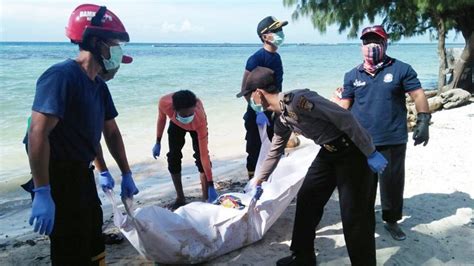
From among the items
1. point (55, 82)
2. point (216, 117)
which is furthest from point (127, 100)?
point (55, 82)

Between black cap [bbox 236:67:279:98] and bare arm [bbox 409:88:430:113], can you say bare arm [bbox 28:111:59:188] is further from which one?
bare arm [bbox 409:88:430:113]

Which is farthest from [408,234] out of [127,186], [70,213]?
[70,213]

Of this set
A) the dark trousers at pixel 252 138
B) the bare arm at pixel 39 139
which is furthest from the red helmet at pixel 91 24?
the dark trousers at pixel 252 138

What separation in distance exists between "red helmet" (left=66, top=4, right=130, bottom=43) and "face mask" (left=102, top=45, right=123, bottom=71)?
0.07 meters

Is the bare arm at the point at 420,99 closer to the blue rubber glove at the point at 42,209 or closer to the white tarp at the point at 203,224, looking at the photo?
the white tarp at the point at 203,224

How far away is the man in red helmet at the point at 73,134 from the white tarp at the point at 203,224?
467 mm

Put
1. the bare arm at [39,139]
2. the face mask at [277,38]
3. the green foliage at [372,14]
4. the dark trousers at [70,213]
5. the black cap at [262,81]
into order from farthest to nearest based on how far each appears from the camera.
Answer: the green foliage at [372,14], the face mask at [277,38], the black cap at [262,81], the dark trousers at [70,213], the bare arm at [39,139]

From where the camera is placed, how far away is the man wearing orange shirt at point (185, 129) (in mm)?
3949

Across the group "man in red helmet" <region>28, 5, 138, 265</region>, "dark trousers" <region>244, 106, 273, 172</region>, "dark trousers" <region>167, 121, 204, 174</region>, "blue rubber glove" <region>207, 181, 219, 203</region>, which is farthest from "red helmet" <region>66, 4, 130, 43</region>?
"dark trousers" <region>244, 106, 273, 172</region>

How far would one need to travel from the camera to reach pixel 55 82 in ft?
6.47

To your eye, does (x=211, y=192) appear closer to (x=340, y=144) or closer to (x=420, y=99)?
(x=340, y=144)

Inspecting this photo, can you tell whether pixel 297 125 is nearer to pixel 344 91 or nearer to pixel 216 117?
pixel 344 91

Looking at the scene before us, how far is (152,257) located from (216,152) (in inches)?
181

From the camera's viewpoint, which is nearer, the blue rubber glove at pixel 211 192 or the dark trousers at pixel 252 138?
the blue rubber glove at pixel 211 192
